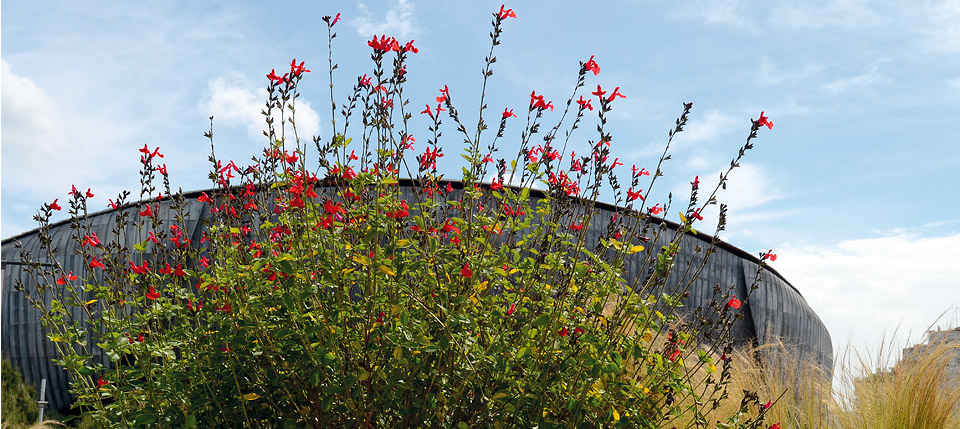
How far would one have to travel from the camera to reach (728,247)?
16281 millimetres

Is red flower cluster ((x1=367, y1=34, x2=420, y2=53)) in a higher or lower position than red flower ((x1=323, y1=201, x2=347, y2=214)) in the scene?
higher

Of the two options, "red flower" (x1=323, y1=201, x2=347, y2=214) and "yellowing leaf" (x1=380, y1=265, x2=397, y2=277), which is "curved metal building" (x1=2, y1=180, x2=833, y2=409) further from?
"yellowing leaf" (x1=380, y1=265, x2=397, y2=277)

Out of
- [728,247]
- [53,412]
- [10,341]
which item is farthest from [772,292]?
[10,341]

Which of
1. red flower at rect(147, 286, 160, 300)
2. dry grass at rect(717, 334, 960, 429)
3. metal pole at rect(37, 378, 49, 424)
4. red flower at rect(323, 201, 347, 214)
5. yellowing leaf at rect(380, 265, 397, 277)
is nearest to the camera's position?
yellowing leaf at rect(380, 265, 397, 277)

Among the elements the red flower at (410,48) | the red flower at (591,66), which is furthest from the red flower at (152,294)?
the red flower at (591,66)

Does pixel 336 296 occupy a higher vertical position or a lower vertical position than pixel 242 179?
lower

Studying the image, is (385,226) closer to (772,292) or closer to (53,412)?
(53,412)

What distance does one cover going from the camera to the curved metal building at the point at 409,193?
46.6ft

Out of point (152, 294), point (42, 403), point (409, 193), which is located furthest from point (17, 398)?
point (152, 294)

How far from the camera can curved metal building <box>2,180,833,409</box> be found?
14.2m

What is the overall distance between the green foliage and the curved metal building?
446 mm

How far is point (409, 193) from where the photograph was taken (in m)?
14.5

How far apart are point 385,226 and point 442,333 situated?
380 mm

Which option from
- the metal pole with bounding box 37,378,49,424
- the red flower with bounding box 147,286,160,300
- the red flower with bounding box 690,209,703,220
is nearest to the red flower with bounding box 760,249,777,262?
the red flower with bounding box 690,209,703,220
